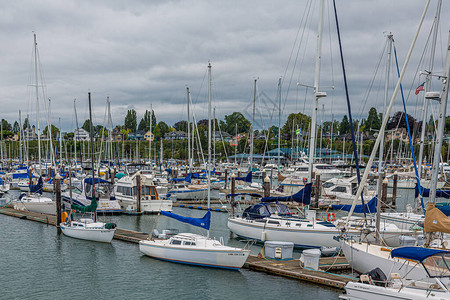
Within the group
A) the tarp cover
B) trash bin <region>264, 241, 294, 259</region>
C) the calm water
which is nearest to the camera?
the tarp cover

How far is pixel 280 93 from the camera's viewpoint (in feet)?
187

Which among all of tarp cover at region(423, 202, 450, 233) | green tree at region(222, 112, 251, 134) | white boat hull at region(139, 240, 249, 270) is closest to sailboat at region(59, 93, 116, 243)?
white boat hull at region(139, 240, 249, 270)

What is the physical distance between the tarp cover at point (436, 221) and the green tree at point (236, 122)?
490 feet

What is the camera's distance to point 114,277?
21.7 metres

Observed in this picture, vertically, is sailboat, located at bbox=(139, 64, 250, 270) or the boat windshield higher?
the boat windshield

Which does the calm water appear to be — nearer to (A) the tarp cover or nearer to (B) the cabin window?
(A) the tarp cover

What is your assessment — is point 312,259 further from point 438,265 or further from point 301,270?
point 438,265

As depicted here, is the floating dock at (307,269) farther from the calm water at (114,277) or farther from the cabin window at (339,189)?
the cabin window at (339,189)

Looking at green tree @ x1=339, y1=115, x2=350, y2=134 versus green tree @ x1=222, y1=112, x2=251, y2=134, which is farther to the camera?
green tree @ x1=222, y1=112, x2=251, y2=134

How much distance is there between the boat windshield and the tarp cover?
1.52m

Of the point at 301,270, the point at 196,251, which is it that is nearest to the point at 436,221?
the point at 301,270

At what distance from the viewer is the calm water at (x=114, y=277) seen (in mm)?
19141

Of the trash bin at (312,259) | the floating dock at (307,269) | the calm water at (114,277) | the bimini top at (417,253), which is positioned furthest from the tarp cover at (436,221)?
the trash bin at (312,259)

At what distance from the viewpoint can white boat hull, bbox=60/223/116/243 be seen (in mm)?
27438
